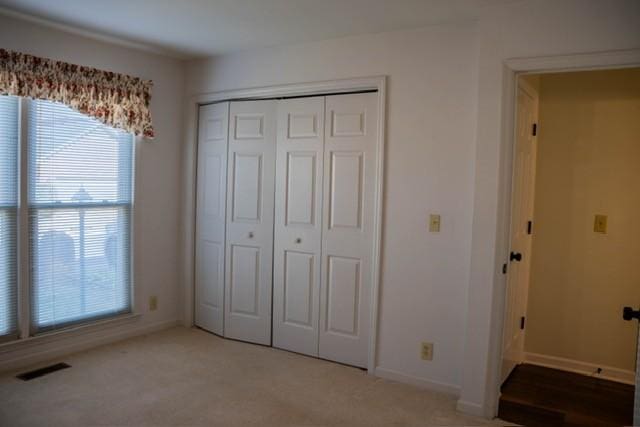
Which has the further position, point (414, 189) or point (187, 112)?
point (187, 112)

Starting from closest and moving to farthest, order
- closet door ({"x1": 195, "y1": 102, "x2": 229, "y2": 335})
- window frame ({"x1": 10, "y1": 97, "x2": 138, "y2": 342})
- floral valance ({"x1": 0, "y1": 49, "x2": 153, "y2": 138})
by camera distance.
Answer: floral valance ({"x1": 0, "y1": 49, "x2": 153, "y2": 138}) → window frame ({"x1": 10, "y1": 97, "x2": 138, "y2": 342}) → closet door ({"x1": 195, "y1": 102, "x2": 229, "y2": 335})

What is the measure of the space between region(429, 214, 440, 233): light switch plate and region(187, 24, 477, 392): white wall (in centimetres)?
4

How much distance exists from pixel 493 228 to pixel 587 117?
4.72 feet

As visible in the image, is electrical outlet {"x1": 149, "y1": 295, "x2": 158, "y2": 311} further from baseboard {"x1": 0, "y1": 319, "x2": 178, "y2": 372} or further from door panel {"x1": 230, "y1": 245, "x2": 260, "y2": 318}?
door panel {"x1": 230, "y1": 245, "x2": 260, "y2": 318}

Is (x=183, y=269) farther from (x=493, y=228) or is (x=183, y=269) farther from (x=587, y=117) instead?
(x=587, y=117)

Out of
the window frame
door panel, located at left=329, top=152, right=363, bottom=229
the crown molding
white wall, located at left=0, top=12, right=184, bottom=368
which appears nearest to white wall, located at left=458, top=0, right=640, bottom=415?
door panel, located at left=329, top=152, right=363, bottom=229

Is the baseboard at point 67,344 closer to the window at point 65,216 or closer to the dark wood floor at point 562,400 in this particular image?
the window at point 65,216

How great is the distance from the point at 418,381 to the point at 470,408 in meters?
0.45

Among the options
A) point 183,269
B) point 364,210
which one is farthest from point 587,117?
point 183,269

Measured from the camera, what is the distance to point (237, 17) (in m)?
3.25

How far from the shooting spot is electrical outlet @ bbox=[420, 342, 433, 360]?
131 inches

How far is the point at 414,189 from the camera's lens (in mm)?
3377

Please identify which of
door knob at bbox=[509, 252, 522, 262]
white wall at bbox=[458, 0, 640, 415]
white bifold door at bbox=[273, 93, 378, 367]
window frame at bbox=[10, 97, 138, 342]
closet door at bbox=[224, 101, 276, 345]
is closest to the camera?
white wall at bbox=[458, 0, 640, 415]

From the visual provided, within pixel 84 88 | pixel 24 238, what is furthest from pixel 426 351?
pixel 84 88
